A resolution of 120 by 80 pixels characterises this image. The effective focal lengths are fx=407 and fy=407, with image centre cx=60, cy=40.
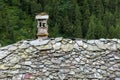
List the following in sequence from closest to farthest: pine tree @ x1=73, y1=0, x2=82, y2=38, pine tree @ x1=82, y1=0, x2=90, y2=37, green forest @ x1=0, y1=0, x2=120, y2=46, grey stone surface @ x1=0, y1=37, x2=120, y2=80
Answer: grey stone surface @ x1=0, y1=37, x2=120, y2=80 → green forest @ x1=0, y1=0, x2=120, y2=46 → pine tree @ x1=73, y1=0, x2=82, y2=38 → pine tree @ x1=82, y1=0, x2=90, y2=37

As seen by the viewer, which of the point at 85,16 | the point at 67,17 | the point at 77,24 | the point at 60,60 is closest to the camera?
the point at 60,60

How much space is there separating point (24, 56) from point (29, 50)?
0.20 m

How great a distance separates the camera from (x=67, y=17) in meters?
49.2

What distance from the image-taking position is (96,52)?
1033 cm

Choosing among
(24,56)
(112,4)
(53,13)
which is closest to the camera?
(24,56)

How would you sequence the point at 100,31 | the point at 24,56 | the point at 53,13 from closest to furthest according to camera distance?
the point at 24,56
the point at 100,31
the point at 53,13

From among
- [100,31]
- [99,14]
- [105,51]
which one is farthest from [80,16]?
[105,51]

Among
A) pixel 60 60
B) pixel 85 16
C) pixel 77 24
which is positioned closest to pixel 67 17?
pixel 77 24

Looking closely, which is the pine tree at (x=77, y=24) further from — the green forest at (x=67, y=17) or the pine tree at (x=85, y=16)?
the pine tree at (x=85, y=16)

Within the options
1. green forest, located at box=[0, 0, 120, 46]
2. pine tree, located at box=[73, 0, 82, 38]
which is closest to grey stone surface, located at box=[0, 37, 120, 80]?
green forest, located at box=[0, 0, 120, 46]

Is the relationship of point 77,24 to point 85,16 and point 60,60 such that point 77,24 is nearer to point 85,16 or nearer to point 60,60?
point 85,16

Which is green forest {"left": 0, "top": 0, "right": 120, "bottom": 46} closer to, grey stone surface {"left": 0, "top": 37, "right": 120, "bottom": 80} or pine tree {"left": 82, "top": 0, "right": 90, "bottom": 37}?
pine tree {"left": 82, "top": 0, "right": 90, "bottom": 37}

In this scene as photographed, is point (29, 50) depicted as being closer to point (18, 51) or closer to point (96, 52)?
point (18, 51)

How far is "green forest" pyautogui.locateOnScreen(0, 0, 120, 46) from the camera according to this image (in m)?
42.7
